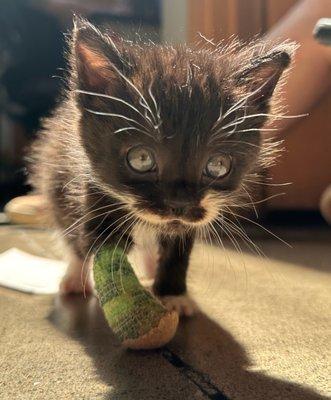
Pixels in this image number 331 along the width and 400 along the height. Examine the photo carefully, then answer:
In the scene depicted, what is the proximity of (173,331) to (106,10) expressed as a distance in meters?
2.69

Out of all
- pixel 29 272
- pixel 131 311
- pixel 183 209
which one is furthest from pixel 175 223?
pixel 29 272

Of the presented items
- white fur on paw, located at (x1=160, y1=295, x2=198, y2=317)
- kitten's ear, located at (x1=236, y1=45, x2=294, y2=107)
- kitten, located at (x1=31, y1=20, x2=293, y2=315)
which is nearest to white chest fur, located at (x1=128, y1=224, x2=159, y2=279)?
kitten, located at (x1=31, y1=20, x2=293, y2=315)

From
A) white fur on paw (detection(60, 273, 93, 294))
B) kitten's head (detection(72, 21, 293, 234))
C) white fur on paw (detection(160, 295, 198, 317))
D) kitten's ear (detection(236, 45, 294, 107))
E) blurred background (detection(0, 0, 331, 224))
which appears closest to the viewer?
kitten's head (detection(72, 21, 293, 234))

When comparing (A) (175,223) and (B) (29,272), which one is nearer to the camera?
(A) (175,223)

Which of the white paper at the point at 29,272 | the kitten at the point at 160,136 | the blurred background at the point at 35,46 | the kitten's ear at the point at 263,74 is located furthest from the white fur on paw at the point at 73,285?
the blurred background at the point at 35,46

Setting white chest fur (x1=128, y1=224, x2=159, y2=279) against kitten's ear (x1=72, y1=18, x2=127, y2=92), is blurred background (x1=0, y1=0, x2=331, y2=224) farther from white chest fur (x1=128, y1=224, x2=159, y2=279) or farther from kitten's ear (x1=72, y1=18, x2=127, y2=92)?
kitten's ear (x1=72, y1=18, x2=127, y2=92)

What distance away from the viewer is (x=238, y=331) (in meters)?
1.12

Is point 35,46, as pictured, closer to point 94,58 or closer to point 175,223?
point 94,58

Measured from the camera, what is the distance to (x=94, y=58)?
41.6 inches

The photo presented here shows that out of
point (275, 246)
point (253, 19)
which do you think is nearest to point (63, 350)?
point (275, 246)

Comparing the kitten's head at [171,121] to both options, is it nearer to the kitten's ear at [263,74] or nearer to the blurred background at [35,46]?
the kitten's ear at [263,74]

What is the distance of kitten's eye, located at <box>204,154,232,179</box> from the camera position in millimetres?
1015

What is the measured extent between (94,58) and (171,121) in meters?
0.21

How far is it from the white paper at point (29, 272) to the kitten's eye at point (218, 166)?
582 mm
